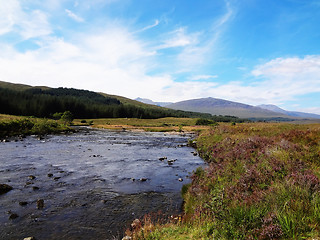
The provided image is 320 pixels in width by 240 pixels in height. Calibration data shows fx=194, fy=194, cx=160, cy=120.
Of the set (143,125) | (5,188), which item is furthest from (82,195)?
(143,125)

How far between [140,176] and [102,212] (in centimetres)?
625

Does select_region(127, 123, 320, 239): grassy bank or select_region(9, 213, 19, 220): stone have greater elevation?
select_region(127, 123, 320, 239): grassy bank

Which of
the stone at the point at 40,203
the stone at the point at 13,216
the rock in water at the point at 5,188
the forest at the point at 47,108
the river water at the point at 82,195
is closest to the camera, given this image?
the river water at the point at 82,195

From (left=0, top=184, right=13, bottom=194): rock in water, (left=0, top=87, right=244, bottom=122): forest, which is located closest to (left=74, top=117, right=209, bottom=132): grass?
(left=0, top=87, right=244, bottom=122): forest

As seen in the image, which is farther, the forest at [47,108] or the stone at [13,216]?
the forest at [47,108]

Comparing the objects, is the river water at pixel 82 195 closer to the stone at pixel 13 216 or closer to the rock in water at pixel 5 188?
the stone at pixel 13 216

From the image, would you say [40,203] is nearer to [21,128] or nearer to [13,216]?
[13,216]

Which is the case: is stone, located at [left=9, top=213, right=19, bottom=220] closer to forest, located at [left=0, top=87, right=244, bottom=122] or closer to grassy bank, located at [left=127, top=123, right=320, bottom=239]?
grassy bank, located at [left=127, top=123, right=320, bottom=239]

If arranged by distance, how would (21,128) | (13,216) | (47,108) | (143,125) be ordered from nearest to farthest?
(13,216)
(21,128)
(143,125)
(47,108)

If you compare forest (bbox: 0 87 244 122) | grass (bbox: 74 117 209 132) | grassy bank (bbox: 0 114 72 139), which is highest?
forest (bbox: 0 87 244 122)

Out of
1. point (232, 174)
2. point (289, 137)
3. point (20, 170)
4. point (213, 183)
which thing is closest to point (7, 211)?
point (20, 170)

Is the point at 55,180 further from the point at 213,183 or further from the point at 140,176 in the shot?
the point at 213,183

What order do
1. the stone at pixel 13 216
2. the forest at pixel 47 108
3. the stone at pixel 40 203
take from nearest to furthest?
the stone at pixel 13 216
the stone at pixel 40 203
the forest at pixel 47 108

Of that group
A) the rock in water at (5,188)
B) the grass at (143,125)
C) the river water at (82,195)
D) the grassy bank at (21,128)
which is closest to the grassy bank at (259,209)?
the river water at (82,195)
